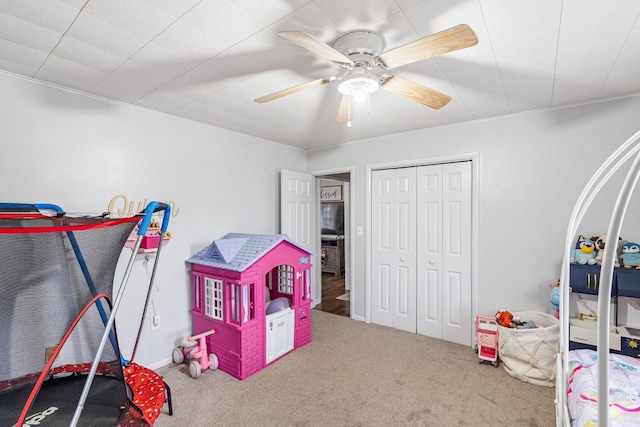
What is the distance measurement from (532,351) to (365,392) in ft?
4.61

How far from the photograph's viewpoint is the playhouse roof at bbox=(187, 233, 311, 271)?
2557 millimetres

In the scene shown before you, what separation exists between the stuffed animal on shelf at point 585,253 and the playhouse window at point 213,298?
2965mm

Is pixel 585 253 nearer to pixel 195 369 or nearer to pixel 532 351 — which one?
pixel 532 351

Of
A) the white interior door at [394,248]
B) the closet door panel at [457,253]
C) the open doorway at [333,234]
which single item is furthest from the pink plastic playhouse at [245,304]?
the open doorway at [333,234]

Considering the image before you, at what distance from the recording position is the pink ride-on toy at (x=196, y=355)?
8.15ft

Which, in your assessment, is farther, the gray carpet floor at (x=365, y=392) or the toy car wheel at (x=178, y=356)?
the toy car wheel at (x=178, y=356)

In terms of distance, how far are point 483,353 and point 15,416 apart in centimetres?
310

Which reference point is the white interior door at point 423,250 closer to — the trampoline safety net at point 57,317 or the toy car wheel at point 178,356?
the toy car wheel at point 178,356

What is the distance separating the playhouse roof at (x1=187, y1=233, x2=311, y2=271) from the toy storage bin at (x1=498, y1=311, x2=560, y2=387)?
7.05 feet

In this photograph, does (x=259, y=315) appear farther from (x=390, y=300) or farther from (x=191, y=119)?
(x=191, y=119)

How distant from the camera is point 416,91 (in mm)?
1728

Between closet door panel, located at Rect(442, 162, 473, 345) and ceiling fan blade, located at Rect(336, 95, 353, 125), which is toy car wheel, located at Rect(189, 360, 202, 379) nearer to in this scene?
ceiling fan blade, located at Rect(336, 95, 353, 125)

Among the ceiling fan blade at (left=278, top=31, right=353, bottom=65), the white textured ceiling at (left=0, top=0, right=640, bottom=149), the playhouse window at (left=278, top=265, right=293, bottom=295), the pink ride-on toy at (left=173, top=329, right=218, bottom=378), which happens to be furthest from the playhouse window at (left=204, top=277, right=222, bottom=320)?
→ the ceiling fan blade at (left=278, top=31, right=353, bottom=65)

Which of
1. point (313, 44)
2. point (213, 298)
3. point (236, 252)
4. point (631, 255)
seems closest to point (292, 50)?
point (313, 44)
